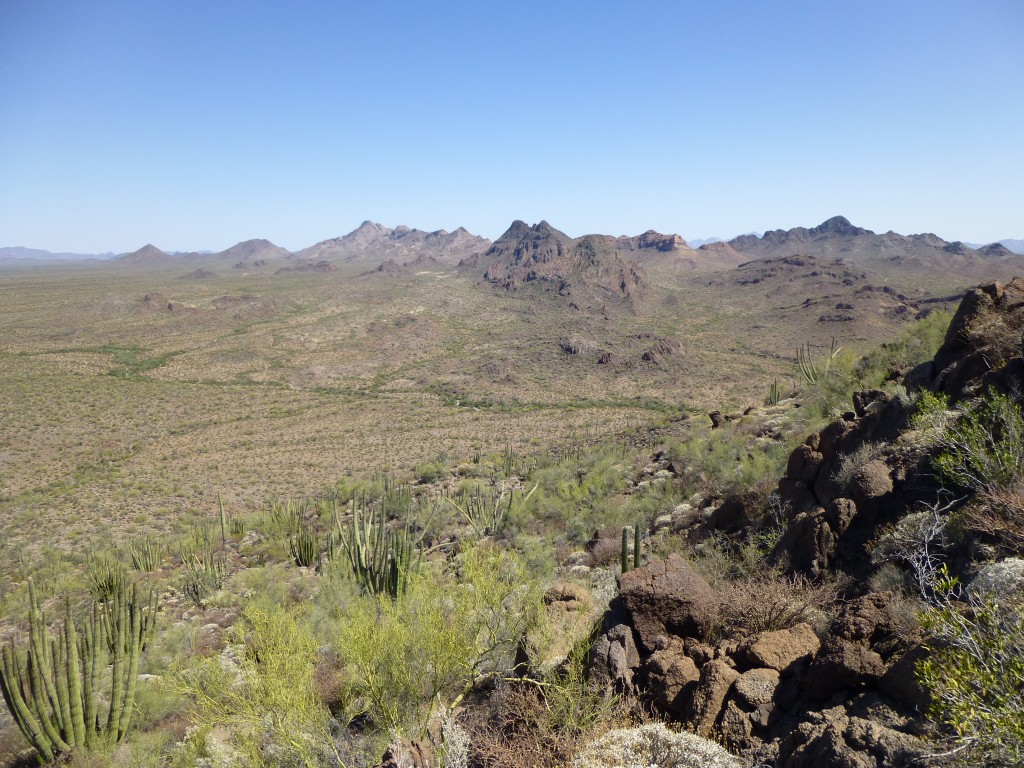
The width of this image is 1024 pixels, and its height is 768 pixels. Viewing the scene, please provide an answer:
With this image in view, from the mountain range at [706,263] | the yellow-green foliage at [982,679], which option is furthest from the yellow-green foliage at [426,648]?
the mountain range at [706,263]

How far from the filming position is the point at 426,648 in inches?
232

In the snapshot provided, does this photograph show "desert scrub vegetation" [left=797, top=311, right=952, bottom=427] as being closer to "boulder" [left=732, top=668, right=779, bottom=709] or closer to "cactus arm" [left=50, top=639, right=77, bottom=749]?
"boulder" [left=732, top=668, right=779, bottom=709]

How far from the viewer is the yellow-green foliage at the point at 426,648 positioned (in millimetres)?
5727

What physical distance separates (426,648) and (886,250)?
148752mm

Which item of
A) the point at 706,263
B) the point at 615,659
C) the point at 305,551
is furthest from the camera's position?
the point at 706,263

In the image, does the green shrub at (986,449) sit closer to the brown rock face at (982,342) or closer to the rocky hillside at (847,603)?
the rocky hillside at (847,603)

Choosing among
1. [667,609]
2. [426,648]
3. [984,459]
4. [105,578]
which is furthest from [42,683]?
[984,459]

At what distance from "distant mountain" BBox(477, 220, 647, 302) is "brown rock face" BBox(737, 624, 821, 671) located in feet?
255

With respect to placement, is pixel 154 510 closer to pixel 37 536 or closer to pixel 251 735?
pixel 37 536

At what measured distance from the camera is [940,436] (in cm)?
643

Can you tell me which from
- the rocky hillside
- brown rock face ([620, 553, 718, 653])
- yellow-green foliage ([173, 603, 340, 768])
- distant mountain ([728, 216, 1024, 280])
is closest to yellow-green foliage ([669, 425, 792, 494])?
the rocky hillside

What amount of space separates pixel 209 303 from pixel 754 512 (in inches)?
3249

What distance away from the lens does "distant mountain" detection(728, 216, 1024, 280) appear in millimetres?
98781

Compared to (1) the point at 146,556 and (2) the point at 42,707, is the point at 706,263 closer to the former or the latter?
(1) the point at 146,556
